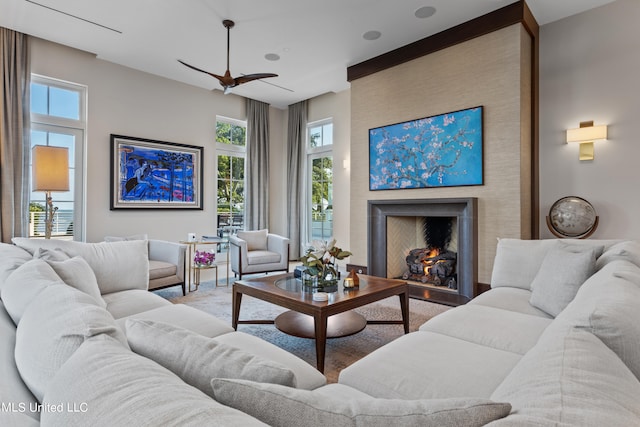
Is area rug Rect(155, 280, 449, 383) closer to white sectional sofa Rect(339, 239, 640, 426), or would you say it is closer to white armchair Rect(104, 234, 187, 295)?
white armchair Rect(104, 234, 187, 295)

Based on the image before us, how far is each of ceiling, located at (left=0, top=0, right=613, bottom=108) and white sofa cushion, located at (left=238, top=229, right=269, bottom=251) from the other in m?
2.49

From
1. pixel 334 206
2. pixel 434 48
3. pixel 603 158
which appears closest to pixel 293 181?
pixel 334 206

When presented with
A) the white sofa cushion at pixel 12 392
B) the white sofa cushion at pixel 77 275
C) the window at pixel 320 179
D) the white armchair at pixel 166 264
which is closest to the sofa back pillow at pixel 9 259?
the white sofa cushion at pixel 77 275

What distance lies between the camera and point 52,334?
2.62ft

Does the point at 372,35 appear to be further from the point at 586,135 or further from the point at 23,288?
the point at 23,288

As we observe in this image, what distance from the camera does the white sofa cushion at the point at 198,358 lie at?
0.73 meters

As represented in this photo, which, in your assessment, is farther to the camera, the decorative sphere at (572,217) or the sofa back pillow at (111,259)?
the decorative sphere at (572,217)

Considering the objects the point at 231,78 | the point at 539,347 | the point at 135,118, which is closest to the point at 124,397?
the point at 539,347

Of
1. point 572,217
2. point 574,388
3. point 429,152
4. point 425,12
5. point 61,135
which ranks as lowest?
point 574,388

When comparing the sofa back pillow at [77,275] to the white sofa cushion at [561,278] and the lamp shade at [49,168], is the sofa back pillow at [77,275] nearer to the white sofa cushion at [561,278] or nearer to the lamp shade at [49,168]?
the lamp shade at [49,168]

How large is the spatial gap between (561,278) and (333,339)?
1.63 m

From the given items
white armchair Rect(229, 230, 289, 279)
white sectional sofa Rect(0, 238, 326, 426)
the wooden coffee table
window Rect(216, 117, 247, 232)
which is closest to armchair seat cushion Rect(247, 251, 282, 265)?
white armchair Rect(229, 230, 289, 279)

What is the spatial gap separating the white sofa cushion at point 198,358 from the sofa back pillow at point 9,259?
3.65 feet

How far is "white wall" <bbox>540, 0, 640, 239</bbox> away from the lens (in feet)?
11.1
